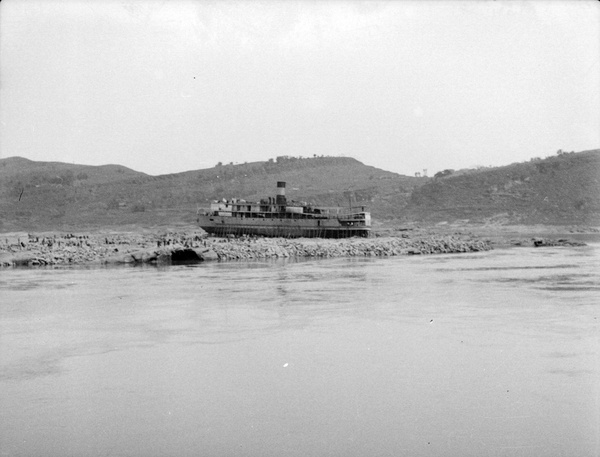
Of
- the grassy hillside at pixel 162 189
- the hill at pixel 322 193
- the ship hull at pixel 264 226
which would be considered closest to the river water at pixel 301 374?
the ship hull at pixel 264 226

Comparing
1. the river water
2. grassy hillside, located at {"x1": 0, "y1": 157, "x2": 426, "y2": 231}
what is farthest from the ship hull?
grassy hillside, located at {"x1": 0, "y1": 157, "x2": 426, "y2": 231}

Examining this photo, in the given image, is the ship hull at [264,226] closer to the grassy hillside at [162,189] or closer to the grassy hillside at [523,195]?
the grassy hillside at [162,189]

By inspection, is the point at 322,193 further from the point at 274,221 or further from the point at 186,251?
the point at 186,251

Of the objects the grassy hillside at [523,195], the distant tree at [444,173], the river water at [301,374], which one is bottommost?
the river water at [301,374]

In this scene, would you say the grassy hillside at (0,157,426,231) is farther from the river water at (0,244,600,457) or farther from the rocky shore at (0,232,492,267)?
the river water at (0,244,600,457)

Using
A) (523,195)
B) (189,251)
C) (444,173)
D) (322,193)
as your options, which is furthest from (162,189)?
(189,251)

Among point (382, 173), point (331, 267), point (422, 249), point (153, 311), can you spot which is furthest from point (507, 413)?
point (382, 173)
